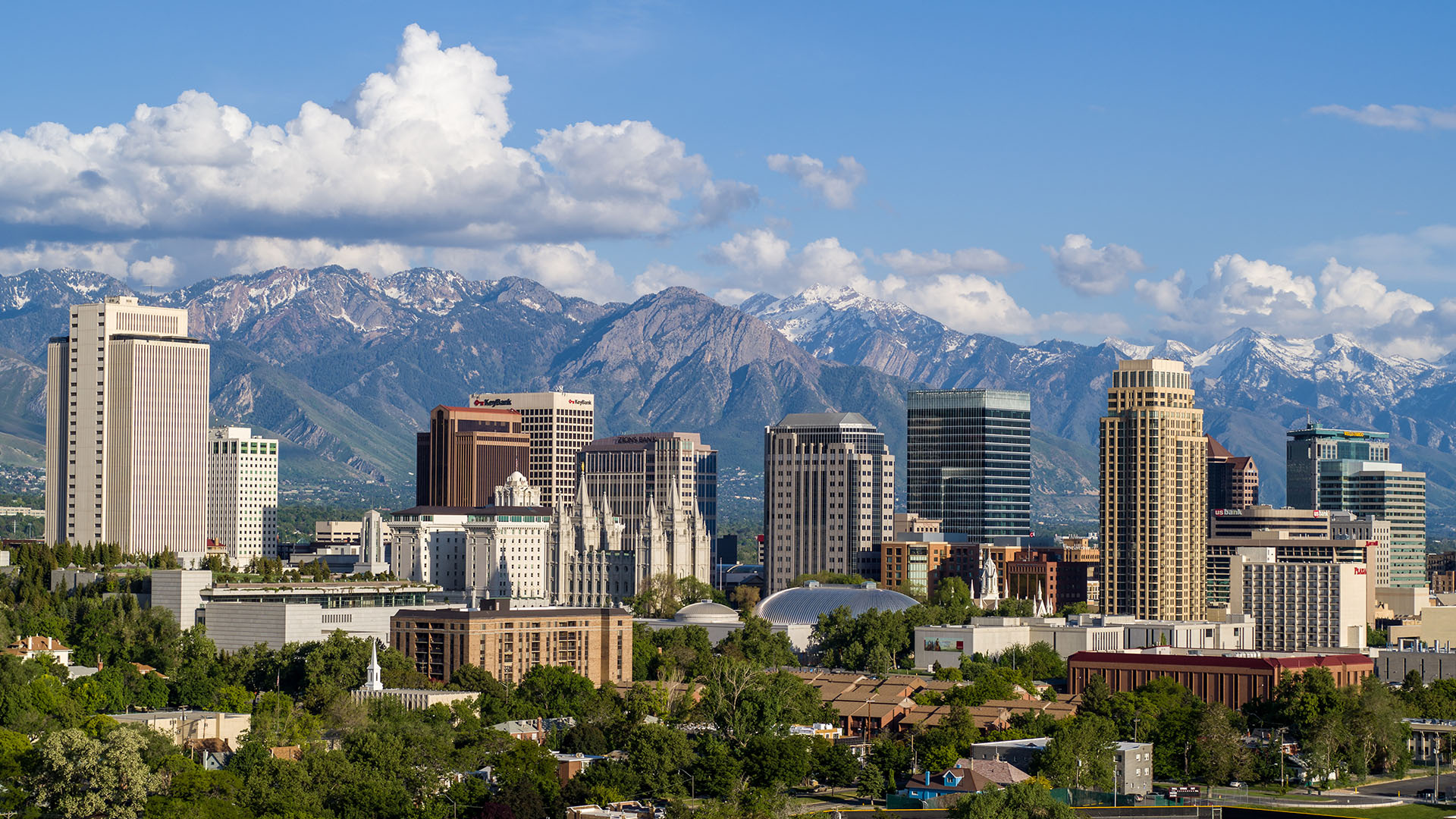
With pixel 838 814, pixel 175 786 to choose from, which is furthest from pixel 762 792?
pixel 175 786

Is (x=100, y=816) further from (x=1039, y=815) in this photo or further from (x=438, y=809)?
(x=1039, y=815)

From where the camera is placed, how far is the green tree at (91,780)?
18262cm

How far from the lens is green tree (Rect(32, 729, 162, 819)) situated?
18262cm

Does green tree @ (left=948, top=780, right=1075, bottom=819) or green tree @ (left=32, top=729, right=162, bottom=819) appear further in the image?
green tree @ (left=948, top=780, right=1075, bottom=819)

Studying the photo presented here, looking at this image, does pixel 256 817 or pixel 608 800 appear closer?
pixel 256 817

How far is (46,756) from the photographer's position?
18775cm

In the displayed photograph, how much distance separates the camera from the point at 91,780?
184625 mm

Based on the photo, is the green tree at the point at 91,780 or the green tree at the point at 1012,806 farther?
the green tree at the point at 1012,806

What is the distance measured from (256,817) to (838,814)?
48753 mm

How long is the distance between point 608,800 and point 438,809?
14718 mm

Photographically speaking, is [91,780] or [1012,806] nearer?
[91,780]

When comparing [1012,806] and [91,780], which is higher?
[91,780]

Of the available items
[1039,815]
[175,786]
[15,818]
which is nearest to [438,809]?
[175,786]

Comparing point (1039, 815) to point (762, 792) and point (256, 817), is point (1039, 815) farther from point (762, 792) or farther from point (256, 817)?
point (256, 817)
